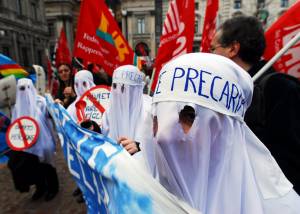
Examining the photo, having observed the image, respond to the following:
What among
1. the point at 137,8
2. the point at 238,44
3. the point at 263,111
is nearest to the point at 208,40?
the point at 238,44

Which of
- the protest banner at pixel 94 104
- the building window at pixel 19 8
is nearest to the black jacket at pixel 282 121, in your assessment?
the protest banner at pixel 94 104

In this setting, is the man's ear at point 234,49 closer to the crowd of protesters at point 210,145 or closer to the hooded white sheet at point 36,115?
the crowd of protesters at point 210,145

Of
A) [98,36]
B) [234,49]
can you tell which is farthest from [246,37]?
[98,36]

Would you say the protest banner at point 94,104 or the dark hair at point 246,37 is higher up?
the dark hair at point 246,37

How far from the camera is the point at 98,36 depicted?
3.92 meters

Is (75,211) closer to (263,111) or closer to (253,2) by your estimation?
(263,111)

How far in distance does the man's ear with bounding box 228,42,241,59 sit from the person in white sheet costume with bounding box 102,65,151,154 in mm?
1125

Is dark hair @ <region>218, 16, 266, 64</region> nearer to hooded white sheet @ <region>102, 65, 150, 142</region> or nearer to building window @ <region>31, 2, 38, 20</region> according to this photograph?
hooded white sheet @ <region>102, 65, 150, 142</region>

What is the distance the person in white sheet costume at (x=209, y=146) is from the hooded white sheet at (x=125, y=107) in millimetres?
1768

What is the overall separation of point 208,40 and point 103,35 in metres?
1.69

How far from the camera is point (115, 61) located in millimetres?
4129

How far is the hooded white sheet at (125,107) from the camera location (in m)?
2.77

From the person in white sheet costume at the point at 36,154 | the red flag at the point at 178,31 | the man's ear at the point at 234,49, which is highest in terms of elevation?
the red flag at the point at 178,31

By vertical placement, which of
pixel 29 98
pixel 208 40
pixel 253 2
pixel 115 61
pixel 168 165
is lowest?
pixel 29 98
